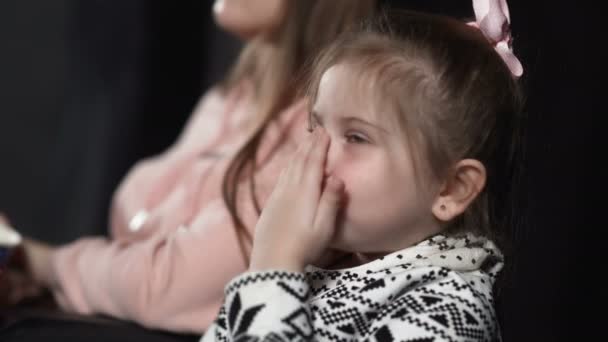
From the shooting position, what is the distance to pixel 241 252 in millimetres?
989

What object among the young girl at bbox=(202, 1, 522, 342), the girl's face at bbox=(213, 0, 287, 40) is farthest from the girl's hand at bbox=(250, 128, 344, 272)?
the girl's face at bbox=(213, 0, 287, 40)

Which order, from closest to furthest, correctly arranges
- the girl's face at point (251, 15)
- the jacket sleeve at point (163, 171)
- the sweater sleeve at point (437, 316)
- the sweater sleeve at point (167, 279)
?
the sweater sleeve at point (437, 316), the sweater sleeve at point (167, 279), the girl's face at point (251, 15), the jacket sleeve at point (163, 171)

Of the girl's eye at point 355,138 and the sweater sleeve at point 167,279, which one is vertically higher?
the girl's eye at point 355,138

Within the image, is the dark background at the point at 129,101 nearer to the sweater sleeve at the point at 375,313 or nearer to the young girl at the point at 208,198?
the sweater sleeve at the point at 375,313

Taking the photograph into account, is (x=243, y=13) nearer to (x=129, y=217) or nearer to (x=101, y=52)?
(x=129, y=217)

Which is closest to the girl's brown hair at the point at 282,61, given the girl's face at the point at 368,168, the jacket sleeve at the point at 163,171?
the jacket sleeve at the point at 163,171

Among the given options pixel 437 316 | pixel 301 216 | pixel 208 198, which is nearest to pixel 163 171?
pixel 208 198

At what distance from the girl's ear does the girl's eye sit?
0.07 meters

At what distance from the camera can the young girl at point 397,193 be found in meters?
0.70

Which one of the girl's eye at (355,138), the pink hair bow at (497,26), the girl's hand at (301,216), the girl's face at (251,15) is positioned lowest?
the girl's hand at (301,216)

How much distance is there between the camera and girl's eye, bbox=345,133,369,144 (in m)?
0.72

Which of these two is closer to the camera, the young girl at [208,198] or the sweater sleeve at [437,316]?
the sweater sleeve at [437,316]

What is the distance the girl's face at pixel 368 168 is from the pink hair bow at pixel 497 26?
10 centimetres

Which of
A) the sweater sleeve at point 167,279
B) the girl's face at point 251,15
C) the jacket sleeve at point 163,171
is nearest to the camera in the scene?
the sweater sleeve at point 167,279
